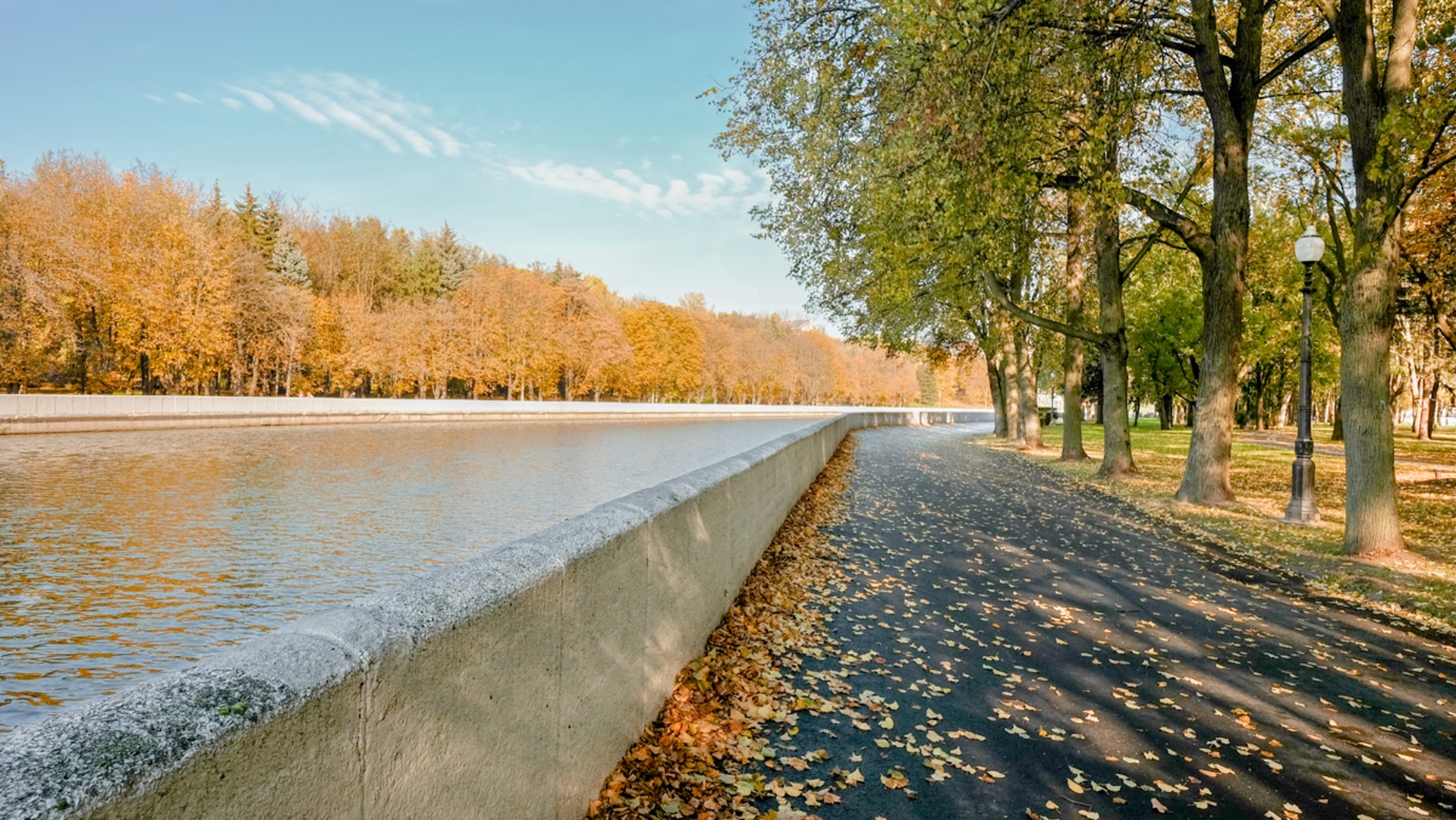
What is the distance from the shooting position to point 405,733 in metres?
2.21

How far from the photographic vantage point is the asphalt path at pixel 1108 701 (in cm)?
422

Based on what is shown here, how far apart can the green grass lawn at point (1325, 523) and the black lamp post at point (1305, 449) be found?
28 cm

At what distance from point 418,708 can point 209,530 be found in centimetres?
1207

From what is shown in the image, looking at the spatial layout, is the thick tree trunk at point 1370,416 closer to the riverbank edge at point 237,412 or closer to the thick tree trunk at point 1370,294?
the thick tree trunk at point 1370,294

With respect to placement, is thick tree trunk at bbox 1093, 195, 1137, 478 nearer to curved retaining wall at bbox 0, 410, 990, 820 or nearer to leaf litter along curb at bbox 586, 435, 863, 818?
leaf litter along curb at bbox 586, 435, 863, 818

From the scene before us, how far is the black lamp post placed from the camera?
12906 mm

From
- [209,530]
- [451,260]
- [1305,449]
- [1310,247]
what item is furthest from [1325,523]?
[451,260]

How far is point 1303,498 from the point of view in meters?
12.9

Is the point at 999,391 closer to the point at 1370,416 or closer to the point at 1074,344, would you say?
the point at 1074,344

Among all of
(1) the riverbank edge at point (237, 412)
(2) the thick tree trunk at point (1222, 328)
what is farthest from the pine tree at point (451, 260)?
(2) the thick tree trunk at point (1222, 328)

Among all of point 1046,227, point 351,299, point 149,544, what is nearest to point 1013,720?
point 149,544

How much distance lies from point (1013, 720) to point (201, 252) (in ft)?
183

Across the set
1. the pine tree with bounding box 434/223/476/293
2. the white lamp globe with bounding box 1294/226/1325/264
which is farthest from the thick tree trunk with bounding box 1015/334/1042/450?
the pine tree with bounding box 434/223/476/293

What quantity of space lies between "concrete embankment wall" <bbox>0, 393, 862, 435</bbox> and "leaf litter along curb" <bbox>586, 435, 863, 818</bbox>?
31086 mm
